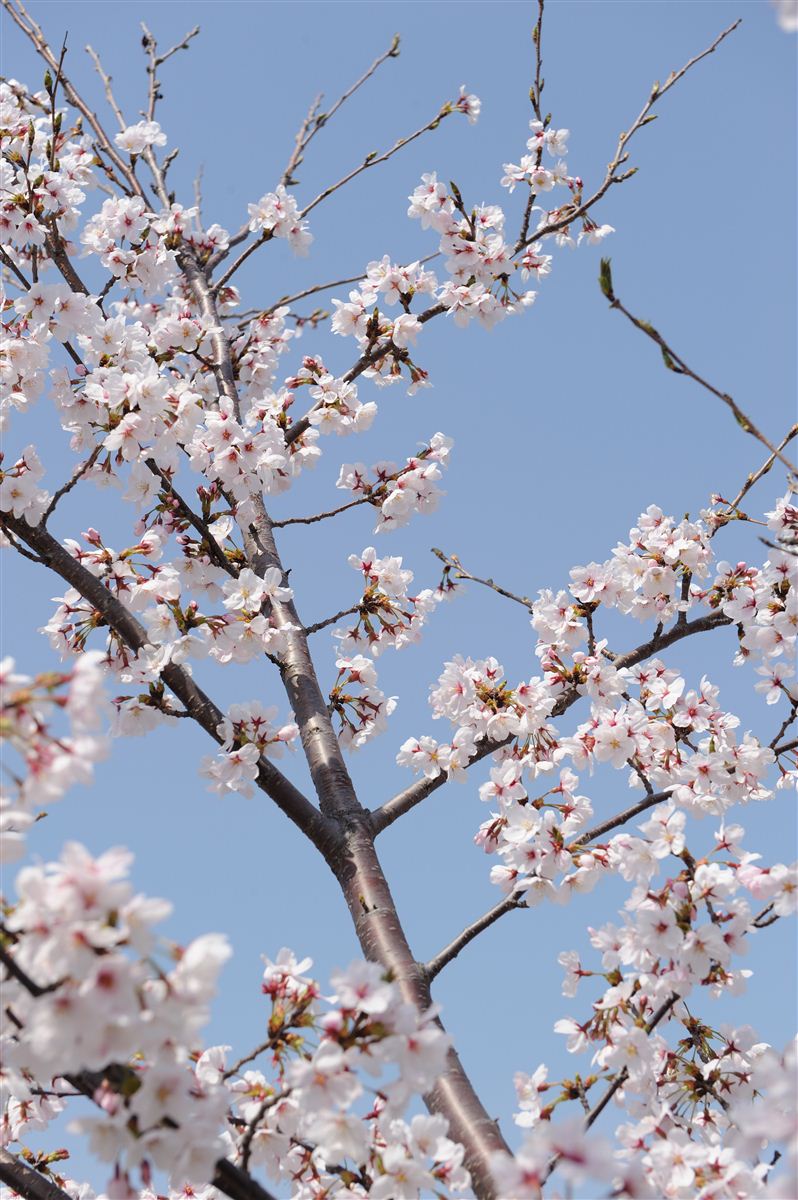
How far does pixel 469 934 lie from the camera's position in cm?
389

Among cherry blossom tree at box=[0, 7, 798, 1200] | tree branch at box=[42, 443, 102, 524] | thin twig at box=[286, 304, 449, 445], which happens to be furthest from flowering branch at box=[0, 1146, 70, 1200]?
thin twig at box=[286, 304, 449, 445]

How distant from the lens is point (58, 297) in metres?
5.12

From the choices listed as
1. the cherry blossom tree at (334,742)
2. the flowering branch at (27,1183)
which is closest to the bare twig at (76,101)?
the cherry blossom tree at (334,742)

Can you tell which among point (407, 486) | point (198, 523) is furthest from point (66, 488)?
point (407, 486)

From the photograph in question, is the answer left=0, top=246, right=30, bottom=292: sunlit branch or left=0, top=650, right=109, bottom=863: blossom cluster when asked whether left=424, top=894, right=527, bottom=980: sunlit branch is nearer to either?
left=0, top=650, right=109, bottom=863: blossom cluster

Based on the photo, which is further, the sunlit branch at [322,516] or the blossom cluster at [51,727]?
the sunlit branch at [322,516]

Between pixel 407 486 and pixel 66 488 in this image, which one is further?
pixel 407 486

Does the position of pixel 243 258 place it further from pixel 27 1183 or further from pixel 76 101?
pixel 27 1183

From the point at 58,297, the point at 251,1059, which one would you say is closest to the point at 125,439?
the point at 58,297

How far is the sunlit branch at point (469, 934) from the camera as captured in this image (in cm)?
383

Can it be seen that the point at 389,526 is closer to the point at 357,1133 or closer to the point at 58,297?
the point at 58,297

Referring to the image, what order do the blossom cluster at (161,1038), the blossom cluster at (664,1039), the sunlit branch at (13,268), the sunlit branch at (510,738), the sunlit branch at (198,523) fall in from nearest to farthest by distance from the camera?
the blossom cluster at (161,1038) → the blossom cluster at (664,1039) → the sunlit branch at (510,738) → the sunlit branch at (198,523) → the sunlit branch at (13,268)

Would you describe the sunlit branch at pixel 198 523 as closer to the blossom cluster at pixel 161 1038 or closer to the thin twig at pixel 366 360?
the thin twig at pixel 366 360

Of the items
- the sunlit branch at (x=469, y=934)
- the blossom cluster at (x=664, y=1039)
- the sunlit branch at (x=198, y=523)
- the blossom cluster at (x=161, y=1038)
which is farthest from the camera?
the sunlit branch at (x=198, y=523)
